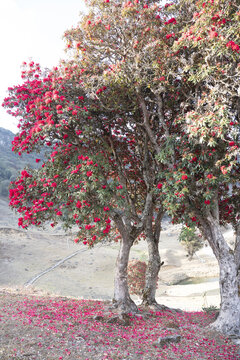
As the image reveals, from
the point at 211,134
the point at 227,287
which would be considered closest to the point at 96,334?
the point at 227,287

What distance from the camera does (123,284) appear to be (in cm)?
1139

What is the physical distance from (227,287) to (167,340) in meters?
3.22

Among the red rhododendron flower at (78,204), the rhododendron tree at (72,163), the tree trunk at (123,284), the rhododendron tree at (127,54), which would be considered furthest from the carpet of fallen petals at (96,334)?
the rhododendron tree at (127,54)

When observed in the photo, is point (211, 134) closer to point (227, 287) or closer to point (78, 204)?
point (78, 204)

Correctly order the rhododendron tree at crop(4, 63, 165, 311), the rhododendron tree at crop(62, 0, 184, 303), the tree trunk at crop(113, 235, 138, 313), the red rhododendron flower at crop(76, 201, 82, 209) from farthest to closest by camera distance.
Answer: the tree trunk at crop(113, 235, 138, 313) < the rhododendron tree at crop(62, 0, 184, 303) < the rhododendron tree at crop(4, 63, 165, 311) < the red rhododendron flower at crop(76, 201, 82, 209)

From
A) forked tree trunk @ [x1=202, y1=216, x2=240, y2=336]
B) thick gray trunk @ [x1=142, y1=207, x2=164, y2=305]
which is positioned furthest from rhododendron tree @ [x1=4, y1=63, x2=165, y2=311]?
forked tree trunk @ [x1=202, y1=216, x2=240, y2=336]

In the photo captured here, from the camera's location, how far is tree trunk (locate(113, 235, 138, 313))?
36.3 feet

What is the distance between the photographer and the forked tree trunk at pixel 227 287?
9.83m

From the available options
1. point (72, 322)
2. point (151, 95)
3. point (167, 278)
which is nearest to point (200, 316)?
point (72, 322)

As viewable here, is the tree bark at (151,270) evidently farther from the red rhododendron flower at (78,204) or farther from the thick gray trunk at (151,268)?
the red rhododendron flower at (78,204)

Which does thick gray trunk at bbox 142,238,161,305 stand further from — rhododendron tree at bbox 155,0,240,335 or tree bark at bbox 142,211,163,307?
rhododendron tree at bbox 155,0,240,335

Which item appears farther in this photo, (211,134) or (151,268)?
(151,268)

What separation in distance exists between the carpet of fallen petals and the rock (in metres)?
0.09

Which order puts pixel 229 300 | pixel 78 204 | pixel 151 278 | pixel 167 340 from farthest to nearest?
pixel 151 278, pixel 229 300, pixel 78 204, pixel 167 340
